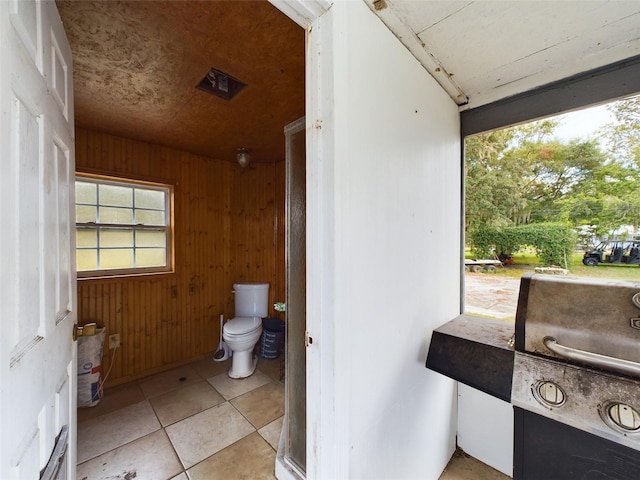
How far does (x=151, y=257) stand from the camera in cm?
262

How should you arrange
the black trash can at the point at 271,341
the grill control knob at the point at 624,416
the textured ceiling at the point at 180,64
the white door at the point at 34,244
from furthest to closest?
the black trash can at the point at 271,341
the textured ceiling at the point at 180,64
the grill control knob at the point at 624,416
the white door at the point at 34,244

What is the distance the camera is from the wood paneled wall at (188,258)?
231 centimetres

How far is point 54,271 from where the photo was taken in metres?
0.80

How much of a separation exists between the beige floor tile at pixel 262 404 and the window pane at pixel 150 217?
1900 millimetres

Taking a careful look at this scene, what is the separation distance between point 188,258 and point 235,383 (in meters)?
1.38

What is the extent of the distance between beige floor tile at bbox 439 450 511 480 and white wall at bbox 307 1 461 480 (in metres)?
0.28

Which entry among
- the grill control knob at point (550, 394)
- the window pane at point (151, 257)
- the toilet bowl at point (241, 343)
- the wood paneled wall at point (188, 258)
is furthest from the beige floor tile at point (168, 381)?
the grill control knob at point (550, 394)

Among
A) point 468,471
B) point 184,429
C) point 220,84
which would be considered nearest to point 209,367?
point 184,429

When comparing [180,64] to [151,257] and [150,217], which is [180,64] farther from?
[151,257]

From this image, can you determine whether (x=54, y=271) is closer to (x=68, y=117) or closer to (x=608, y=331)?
(x=68, y=117)

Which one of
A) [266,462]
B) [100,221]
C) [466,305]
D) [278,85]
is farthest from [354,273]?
[100,221]

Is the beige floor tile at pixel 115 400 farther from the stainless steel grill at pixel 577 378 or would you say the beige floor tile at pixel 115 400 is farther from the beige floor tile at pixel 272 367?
the stainless steel grill at pixel 577 378

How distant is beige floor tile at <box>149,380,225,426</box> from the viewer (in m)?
1.94

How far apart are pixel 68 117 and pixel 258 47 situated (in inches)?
34.6
